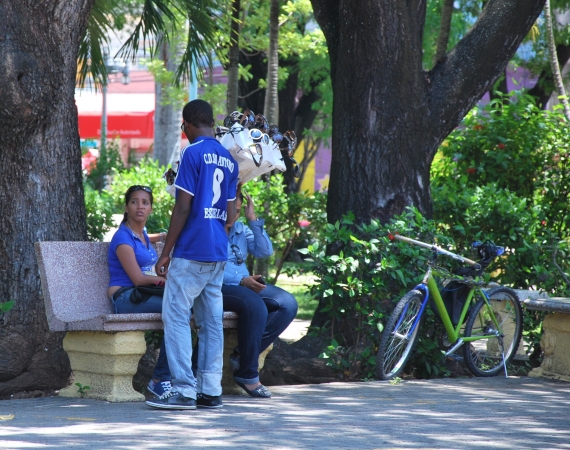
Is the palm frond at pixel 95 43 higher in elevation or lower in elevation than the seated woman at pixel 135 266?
higher

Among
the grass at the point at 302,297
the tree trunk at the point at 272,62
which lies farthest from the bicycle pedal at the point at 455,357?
the tree trunk at the point at 272,62

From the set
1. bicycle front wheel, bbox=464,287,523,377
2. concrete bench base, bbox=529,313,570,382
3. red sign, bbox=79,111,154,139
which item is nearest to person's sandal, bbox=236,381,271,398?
bicycle front wheel, bbox=464,287,523,377

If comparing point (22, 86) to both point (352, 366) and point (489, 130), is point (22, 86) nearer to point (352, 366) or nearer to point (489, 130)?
point (352, 366)

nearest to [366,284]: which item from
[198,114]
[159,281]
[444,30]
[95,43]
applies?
[159,281]

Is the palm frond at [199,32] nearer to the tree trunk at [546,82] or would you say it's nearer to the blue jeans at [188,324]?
the blue jeans at [188,324]

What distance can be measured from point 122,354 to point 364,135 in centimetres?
319

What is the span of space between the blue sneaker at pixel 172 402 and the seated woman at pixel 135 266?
244 millimetres

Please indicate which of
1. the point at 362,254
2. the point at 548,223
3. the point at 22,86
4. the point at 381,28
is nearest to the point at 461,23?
the point at 548,223

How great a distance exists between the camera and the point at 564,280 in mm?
8195

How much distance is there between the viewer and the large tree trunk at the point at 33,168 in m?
6.46

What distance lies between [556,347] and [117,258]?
3.57 metres

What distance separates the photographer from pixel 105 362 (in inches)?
238

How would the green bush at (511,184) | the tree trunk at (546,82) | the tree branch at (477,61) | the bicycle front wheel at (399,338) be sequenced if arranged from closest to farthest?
the bicycle front wheel at (399,338)
the tree branch at (477,61)
the green bush at (511,184)
the tree trunk at (546,82)

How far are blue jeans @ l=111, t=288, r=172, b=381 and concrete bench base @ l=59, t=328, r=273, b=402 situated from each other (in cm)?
17
